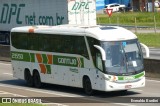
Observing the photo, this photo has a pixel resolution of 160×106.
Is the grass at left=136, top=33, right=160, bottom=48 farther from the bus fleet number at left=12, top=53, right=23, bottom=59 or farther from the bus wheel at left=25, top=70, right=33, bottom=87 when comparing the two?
the bus wheel at left=25, top=70, right=33, bottom=87

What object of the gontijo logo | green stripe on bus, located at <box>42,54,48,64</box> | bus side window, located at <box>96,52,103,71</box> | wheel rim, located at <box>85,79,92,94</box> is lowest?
the gontijo logo

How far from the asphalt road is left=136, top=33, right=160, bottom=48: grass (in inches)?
875

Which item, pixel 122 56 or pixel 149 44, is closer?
pixel 122 56

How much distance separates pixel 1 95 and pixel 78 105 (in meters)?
4.43

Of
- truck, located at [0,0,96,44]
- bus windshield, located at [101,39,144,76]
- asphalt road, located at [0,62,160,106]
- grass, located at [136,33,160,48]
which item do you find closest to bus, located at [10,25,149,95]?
bus windshield, located at [101,39,144,76]

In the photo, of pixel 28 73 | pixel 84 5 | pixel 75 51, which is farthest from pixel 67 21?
pixel 75 51

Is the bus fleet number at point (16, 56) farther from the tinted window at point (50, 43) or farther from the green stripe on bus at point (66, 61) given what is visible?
the green stripe on bus at point (66, 61)

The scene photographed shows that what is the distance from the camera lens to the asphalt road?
2130cm

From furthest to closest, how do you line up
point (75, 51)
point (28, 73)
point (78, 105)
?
point (28, 73)
point (75, 51)
point (78, 105)

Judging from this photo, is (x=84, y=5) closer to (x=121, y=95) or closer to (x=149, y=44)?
(x=149, y=44)

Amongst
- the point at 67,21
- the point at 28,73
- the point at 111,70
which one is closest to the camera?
the point at 111,70

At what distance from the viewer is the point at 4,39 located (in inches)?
2275

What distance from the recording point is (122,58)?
23031mm

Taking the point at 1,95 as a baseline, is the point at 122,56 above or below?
above
